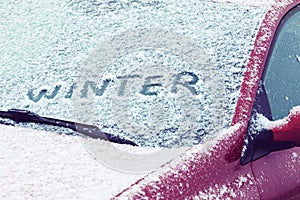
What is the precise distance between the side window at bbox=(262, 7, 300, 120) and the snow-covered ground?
70 cm

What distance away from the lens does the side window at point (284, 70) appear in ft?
8.20

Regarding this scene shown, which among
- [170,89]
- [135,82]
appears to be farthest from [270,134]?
[135,82]

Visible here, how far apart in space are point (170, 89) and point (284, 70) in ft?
1.75

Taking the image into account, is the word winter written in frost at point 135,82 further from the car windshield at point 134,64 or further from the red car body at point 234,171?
the red car body at point 234,171

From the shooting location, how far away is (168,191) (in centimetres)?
194

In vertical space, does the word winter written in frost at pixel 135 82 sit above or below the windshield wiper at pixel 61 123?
above

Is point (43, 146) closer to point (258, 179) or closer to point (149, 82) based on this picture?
point (149, 82)

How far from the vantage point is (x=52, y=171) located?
6.95 ft

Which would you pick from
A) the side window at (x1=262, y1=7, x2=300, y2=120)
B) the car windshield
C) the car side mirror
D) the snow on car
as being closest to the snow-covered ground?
the snow on car

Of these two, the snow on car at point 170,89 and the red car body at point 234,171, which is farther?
the snow on car at point 170,89

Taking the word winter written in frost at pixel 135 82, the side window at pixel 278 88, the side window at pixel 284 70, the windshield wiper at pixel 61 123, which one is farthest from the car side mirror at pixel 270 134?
the windshield wiper at pixel 61 123

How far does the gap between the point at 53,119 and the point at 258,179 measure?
2.72ft

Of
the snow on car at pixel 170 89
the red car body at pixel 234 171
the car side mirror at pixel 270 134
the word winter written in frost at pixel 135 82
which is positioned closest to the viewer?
the red car body at pixel 234 171

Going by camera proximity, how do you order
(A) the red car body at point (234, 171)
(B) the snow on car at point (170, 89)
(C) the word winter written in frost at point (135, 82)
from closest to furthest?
(A) the red car body at point (234, 171) < (B) the snow on car at point (170, 89) < (C) the word winter written in frost at point (135, 82)
